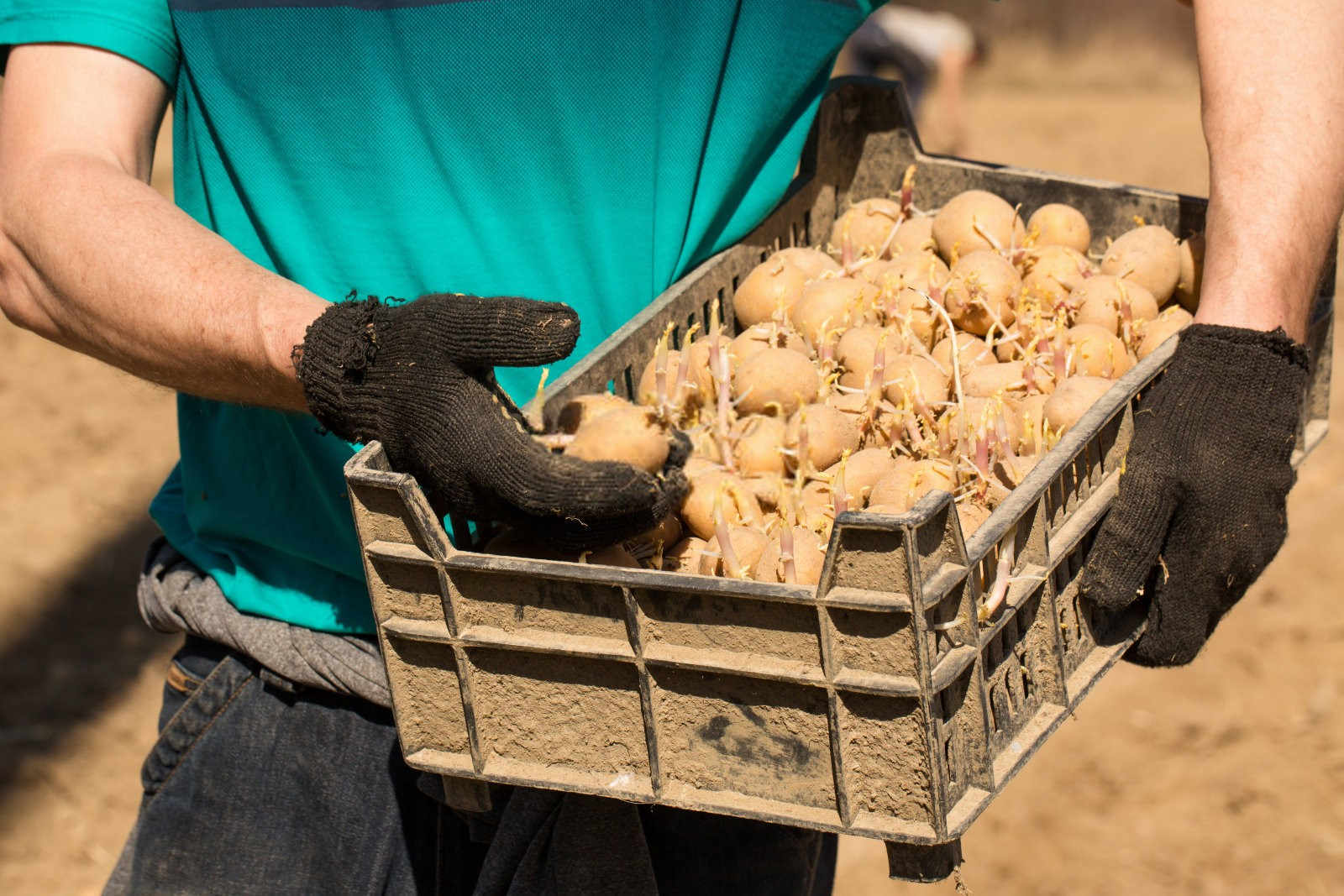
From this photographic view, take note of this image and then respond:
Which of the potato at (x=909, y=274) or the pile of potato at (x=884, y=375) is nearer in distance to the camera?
the pile of potato at (x=884, y=375)

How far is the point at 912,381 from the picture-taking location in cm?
186

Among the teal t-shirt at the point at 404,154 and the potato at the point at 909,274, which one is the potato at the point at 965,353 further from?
the teal t-shirt at the point at 404,154

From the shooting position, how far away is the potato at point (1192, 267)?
2.14 metres

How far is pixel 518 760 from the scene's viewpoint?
57.2 inches

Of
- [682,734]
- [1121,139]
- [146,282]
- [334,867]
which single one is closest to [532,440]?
[682,734]

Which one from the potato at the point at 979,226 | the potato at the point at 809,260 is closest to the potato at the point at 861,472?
the potato at the point at 809,260

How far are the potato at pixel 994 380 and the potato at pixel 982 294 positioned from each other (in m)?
0.12

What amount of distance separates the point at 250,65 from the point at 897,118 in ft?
4.00


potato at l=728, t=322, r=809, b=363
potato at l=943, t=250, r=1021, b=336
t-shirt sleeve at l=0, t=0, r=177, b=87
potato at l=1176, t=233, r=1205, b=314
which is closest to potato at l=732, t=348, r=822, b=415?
potato at l=728, t=322, r=809, b=363

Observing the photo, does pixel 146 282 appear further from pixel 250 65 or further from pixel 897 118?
pixel 897 118

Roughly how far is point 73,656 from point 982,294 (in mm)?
3275

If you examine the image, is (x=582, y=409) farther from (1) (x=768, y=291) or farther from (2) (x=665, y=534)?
(1) (x=768, y=291)

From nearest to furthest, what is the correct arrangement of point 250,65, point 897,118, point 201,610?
point 250,65
point 201,610
point 897,118

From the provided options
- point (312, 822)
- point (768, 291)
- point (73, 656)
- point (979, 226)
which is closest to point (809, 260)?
point (768, 291)
